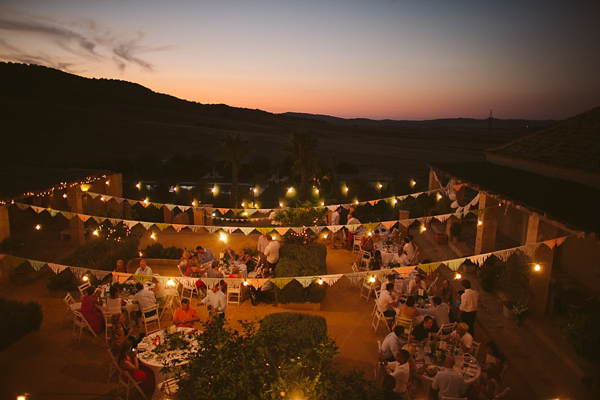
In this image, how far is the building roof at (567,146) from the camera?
38.6 ft

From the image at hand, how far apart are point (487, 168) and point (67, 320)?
14417 mm

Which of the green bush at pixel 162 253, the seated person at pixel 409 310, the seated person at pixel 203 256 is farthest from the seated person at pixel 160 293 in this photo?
the seated person at pixel 409 310

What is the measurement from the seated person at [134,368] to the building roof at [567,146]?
11.2m

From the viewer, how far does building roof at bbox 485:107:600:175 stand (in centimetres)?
1176

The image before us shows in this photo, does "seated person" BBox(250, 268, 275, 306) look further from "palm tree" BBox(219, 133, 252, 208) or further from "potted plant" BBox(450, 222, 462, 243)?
"palm tree" BBox(219, 133, 252, 208)

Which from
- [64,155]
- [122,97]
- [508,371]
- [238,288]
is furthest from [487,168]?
[122,97]

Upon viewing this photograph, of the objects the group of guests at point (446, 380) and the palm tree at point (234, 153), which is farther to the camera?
the palm tree at point (234, 153)

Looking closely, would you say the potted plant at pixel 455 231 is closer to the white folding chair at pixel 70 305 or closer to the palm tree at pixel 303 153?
the palm tree at pixel 303 153

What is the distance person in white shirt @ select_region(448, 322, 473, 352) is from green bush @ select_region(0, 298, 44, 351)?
8867mm

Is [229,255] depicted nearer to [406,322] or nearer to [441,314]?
[406,322]

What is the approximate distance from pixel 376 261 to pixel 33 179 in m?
12.4

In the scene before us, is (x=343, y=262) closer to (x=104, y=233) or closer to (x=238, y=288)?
(x=238, y=288)

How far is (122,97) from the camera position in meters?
129

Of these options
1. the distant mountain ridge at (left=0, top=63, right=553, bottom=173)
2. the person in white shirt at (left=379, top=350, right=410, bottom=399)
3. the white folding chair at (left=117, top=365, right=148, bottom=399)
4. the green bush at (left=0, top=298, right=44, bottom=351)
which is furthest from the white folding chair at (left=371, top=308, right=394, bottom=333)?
the distant mountain ridge at (left=0, top=63, right=553, bottom=173)
